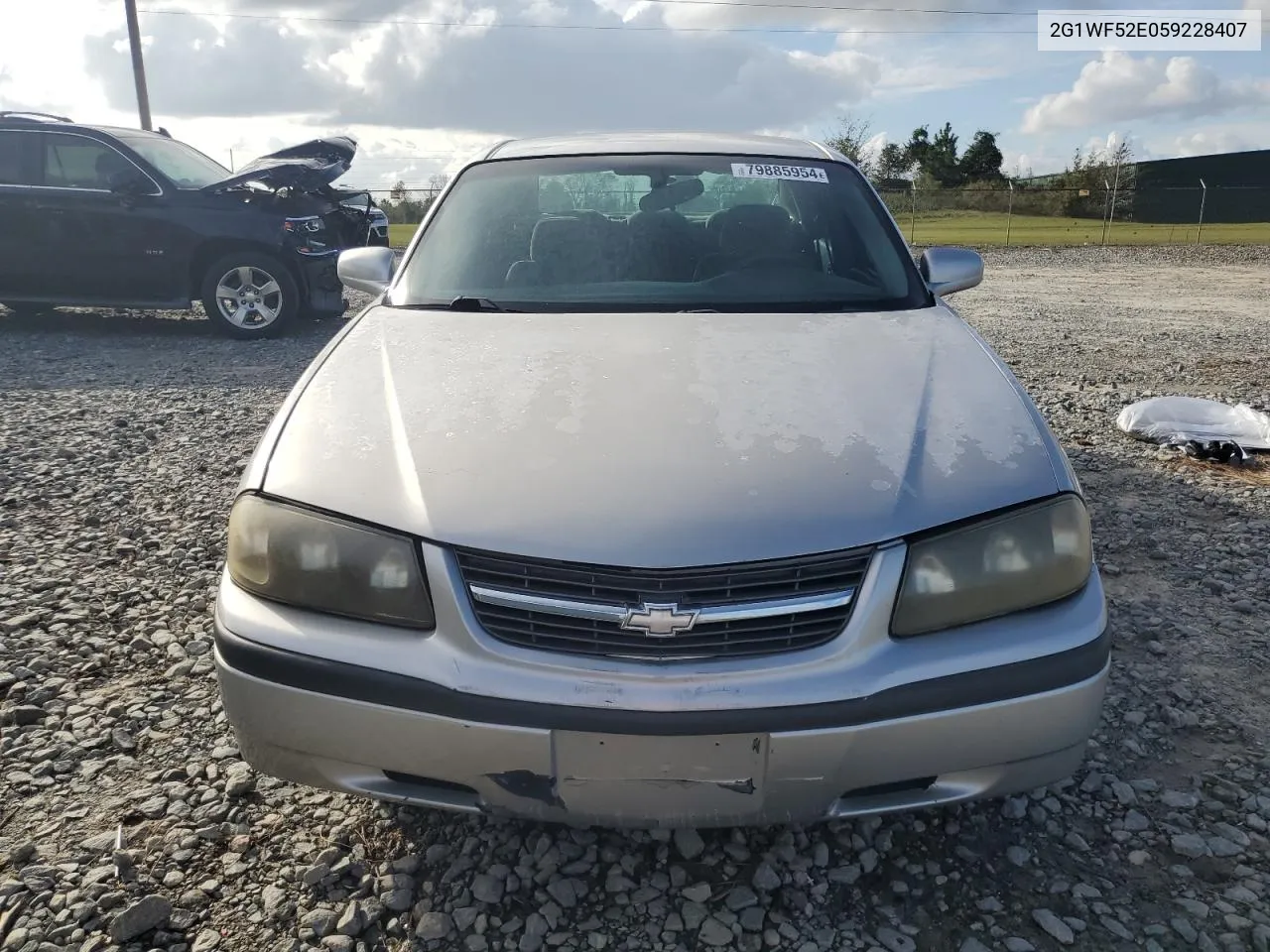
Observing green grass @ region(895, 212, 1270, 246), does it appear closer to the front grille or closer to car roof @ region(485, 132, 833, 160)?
car roof @ region(485, 132, 833, 160)

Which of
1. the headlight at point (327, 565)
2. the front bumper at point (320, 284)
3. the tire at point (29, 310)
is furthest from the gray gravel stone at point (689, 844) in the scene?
the tire at point (29, 310)

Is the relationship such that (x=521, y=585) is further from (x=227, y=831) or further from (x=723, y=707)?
(x=227, y=831)

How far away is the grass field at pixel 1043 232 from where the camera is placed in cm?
2359

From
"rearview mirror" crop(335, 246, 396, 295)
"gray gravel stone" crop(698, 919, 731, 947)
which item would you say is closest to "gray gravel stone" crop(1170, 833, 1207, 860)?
"gray gravel stone" crop(698, 919, 731, 947)

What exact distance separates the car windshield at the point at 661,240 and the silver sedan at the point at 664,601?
0.72 m

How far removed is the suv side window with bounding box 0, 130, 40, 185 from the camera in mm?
8055

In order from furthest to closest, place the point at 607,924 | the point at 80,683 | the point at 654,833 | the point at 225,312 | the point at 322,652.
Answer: the point at 225,312
the point at 80,683
the point at 654,833
the point at 607,924
the point at 322,652

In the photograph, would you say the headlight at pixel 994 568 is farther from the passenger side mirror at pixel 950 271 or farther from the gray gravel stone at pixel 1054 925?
the passenger side mirror at pixel 950 271

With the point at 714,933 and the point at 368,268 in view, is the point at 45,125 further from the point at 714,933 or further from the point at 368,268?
the point at 714,933

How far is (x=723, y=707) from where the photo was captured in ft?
5.22

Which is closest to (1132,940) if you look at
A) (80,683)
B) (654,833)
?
(654,833)

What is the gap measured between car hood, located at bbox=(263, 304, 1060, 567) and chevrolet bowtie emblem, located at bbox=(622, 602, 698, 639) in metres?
0.08

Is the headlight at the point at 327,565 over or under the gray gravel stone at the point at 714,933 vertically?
over

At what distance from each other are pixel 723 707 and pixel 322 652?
741mm
